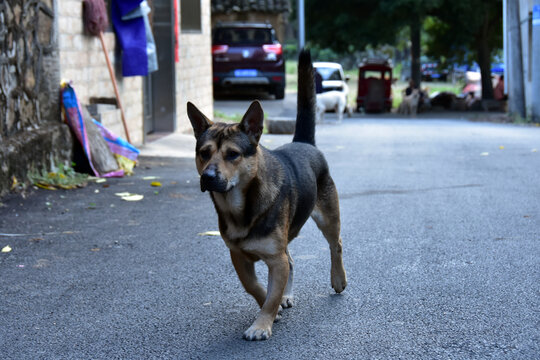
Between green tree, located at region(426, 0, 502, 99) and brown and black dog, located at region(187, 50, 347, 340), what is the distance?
931 inches

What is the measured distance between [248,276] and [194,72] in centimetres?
1363

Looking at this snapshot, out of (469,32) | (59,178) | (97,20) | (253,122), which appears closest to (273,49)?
(469,32)

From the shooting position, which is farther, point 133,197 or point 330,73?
point 330,73

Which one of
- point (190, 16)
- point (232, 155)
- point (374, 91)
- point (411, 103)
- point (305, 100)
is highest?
point (190, 16)

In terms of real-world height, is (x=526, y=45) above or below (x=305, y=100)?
above

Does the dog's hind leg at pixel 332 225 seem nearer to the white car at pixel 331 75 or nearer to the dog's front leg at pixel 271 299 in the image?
the dog's front leg at pixel 271 299

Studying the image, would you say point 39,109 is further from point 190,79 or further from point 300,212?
point 190,79

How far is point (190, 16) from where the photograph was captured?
1755cm

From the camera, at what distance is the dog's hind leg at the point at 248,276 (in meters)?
4.38

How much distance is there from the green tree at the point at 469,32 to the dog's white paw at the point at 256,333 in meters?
24.1

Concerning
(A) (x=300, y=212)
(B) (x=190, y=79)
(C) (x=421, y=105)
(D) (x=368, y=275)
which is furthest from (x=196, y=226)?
(C) (x=421, y=105)

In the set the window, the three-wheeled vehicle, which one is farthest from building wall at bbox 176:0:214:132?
the three-wheeled vehicle

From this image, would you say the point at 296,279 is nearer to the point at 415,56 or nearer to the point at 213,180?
the point at 213,180

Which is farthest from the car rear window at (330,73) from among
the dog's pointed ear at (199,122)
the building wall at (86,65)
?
the dog's pointed ear at (199,122)
